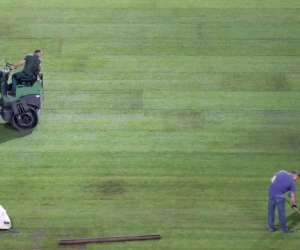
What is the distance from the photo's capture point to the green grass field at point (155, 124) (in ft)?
48.6

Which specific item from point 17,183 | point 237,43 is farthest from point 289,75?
point 17,183

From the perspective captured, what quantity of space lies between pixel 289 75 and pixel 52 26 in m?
5.71

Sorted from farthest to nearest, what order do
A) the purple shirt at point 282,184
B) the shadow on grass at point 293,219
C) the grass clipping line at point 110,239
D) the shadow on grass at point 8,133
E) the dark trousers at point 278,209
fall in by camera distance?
1. the shadow on grass at point 8,133
2. the shadow on grass at point 293,219
3. the grass clipping line at point 110,239
4. the dark trousers at point 278,209
5. the purple shirt at point 282,184

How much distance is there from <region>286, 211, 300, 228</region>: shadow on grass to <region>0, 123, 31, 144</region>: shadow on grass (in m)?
5.47

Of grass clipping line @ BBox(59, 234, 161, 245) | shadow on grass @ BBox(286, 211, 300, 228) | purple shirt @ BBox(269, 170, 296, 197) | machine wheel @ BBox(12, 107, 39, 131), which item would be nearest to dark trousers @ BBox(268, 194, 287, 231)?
purple shirt @ BBox(269, 170, 296, 197)

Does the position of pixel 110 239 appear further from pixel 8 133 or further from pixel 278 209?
pixel 8 133

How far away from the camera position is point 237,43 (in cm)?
1942

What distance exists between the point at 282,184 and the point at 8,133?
229 inches

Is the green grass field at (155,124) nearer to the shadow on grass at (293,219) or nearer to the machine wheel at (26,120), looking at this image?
the shadow on grass at (293,219)

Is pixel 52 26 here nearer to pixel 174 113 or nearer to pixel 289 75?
pixel 174 113

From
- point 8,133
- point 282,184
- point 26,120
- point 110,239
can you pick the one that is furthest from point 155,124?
point 282,184

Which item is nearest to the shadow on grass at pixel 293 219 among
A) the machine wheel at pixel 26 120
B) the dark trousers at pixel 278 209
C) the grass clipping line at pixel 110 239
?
the dark trousers at pixel 278 209

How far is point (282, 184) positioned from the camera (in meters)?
14.0

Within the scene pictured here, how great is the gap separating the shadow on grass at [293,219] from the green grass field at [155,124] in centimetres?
2
